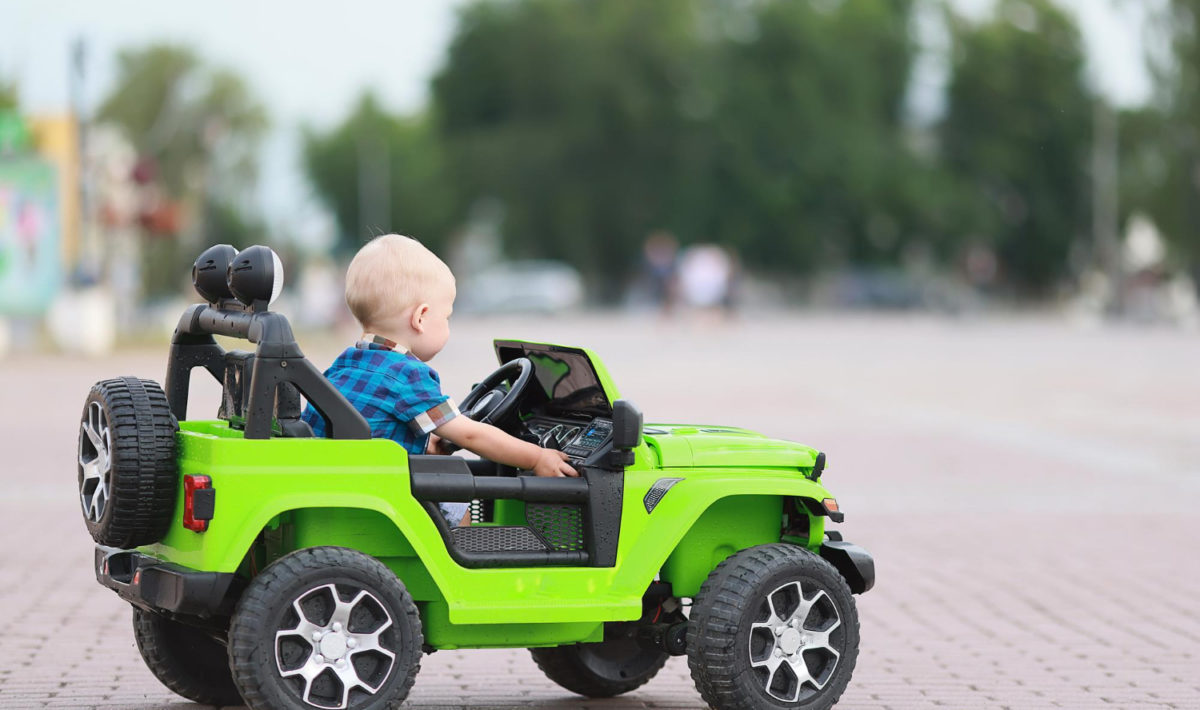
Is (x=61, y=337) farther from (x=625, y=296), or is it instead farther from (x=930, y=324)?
(x=625, y=296)

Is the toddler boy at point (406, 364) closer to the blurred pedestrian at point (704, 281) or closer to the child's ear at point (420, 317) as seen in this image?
the child's ear at point (420, 317)

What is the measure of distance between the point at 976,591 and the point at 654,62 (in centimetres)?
6564

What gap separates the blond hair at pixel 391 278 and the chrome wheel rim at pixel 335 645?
766 mm

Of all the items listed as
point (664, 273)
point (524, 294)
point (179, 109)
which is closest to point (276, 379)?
point (664, 273)

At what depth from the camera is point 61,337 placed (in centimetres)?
3042

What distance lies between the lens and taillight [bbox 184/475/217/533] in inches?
172

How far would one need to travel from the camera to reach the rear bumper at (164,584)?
14.3 ft

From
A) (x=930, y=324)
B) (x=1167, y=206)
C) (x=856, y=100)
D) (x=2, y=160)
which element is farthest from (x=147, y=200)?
(x=856, y=100)

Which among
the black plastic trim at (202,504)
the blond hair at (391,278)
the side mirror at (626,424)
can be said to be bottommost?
the black plastic trim at (202,504)

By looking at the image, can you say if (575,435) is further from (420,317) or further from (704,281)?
(704,281)

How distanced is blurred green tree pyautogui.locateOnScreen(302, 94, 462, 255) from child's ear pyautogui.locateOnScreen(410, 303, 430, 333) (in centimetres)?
8059

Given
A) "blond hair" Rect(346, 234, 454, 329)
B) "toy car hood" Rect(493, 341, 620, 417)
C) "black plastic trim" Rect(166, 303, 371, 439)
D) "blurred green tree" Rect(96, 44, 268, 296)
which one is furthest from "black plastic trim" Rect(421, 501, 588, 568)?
"blurred green tree" Rect(96, 44, 268, 296)

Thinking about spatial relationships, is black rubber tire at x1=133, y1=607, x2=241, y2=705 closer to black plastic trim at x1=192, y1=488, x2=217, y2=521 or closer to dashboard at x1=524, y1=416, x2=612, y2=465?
black plastic trim at x1=192, y1=488, x2=217, y2=521

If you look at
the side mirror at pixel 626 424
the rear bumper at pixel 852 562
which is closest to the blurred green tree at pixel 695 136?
the rear bumper at pixel 852 562
